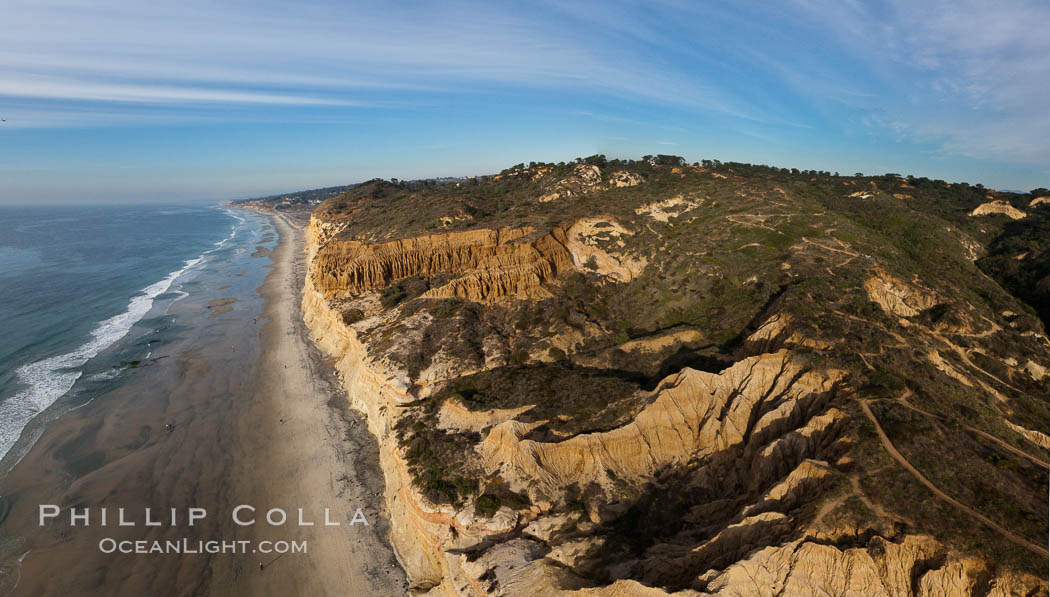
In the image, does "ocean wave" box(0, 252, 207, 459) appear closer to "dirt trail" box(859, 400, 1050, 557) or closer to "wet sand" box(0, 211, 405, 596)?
"wet sand" box(0, 211, 405, 596)

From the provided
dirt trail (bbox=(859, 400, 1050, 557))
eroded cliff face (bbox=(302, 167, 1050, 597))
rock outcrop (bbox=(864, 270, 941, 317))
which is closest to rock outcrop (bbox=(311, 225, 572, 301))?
eroded cliff face (bbox=(302, 167, 1050, 597))

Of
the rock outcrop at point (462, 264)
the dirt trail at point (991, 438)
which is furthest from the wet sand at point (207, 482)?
the dirt trail at point (991, 438)

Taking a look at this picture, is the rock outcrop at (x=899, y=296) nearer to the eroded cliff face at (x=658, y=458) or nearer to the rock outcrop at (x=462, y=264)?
the eroded cliff face at (x=658, y=458)

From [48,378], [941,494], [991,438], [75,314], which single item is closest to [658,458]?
[941,494]

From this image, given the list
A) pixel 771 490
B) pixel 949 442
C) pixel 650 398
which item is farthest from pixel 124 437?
pixel 949 442

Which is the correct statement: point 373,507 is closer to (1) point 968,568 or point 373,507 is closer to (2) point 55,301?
(1) point 968,568
